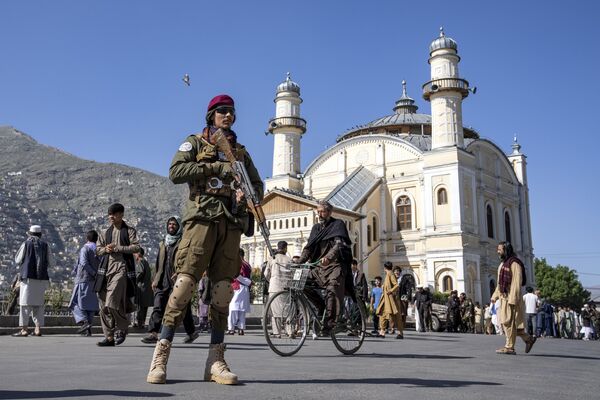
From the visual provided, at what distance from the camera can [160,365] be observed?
3.89 meters

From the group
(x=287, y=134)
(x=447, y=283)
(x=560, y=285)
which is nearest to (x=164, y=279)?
(x=447, y=283)

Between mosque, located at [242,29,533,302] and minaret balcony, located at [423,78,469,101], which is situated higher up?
minaret balcony, located at [423,78,469,101]

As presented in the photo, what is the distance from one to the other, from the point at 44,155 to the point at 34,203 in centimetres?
2581

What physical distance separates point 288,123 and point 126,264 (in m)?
40.4

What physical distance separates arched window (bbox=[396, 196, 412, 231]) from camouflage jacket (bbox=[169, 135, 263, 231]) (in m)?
39.5

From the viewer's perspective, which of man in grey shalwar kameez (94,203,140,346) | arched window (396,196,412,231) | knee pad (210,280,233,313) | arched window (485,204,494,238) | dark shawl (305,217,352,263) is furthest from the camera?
arched window (485,204,494,238)

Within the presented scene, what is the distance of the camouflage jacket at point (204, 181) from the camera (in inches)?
169

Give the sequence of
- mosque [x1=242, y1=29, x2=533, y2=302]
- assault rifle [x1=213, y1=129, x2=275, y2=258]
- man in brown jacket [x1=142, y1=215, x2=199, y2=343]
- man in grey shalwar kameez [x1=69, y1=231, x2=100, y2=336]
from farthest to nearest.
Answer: mosque [x1=242, y1=29, x2=533, y2=302] < man in grey shalwar kameez [x1=69, y1=231, x2=100, y2=336] < man in brown jacket [x1=142, y1=215, x2=199, y2=343] < assault rifle [x1=213, y1=129, x2=275, y2=258]

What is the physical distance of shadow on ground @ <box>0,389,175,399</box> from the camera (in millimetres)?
3246

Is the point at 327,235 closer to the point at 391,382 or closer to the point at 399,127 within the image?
the point at 391,382

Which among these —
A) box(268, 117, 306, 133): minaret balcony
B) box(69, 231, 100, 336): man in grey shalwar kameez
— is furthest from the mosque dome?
box(69, 231, 100, 336): man in grey shalwar kameez

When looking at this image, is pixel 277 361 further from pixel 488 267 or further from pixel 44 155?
pixel 44 155

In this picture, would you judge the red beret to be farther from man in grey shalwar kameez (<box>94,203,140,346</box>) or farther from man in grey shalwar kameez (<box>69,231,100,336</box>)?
man in grey shalwar kameez (<box>69,231,100,336</box>)

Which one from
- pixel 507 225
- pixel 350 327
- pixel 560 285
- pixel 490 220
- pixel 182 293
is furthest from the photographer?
pixel 560 285
